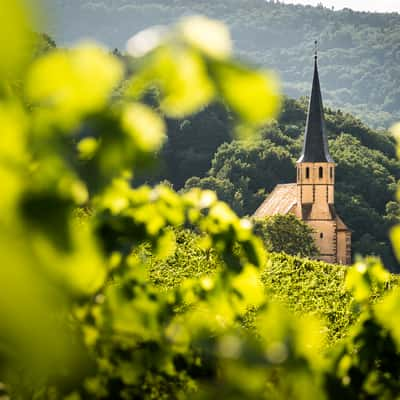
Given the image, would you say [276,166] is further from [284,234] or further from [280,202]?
[284,234]

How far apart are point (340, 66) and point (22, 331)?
479 feet

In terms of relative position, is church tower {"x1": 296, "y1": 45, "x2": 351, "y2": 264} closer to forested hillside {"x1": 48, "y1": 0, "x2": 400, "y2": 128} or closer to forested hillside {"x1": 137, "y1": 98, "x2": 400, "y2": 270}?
forested hillside {"x1": 137, "y1": 98, "x2": 400, "y2": 270}

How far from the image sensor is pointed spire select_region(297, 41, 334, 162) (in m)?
49.2

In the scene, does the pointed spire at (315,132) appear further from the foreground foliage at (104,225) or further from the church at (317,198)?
the foreground foliage at (104,225)

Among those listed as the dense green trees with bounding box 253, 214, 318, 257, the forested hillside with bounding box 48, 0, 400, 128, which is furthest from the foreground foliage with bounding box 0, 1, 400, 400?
the forested hillside with bounding box 48, 0, 400, 128

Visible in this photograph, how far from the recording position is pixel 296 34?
5994 inches

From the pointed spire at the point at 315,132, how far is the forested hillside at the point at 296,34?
256ft

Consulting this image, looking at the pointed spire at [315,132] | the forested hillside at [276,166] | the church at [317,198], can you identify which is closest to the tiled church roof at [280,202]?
the church at [317,198]

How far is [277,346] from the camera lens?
3.24ft

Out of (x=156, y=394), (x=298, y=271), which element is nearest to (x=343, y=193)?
(x=298, y=271)

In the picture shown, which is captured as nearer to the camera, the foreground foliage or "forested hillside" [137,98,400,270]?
the foreground foliage

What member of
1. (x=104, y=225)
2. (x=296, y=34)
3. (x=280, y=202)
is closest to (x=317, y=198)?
(x=280, y=202)

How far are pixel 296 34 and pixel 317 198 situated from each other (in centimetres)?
10574

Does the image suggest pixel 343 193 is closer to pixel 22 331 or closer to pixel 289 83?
pixel 22 331
